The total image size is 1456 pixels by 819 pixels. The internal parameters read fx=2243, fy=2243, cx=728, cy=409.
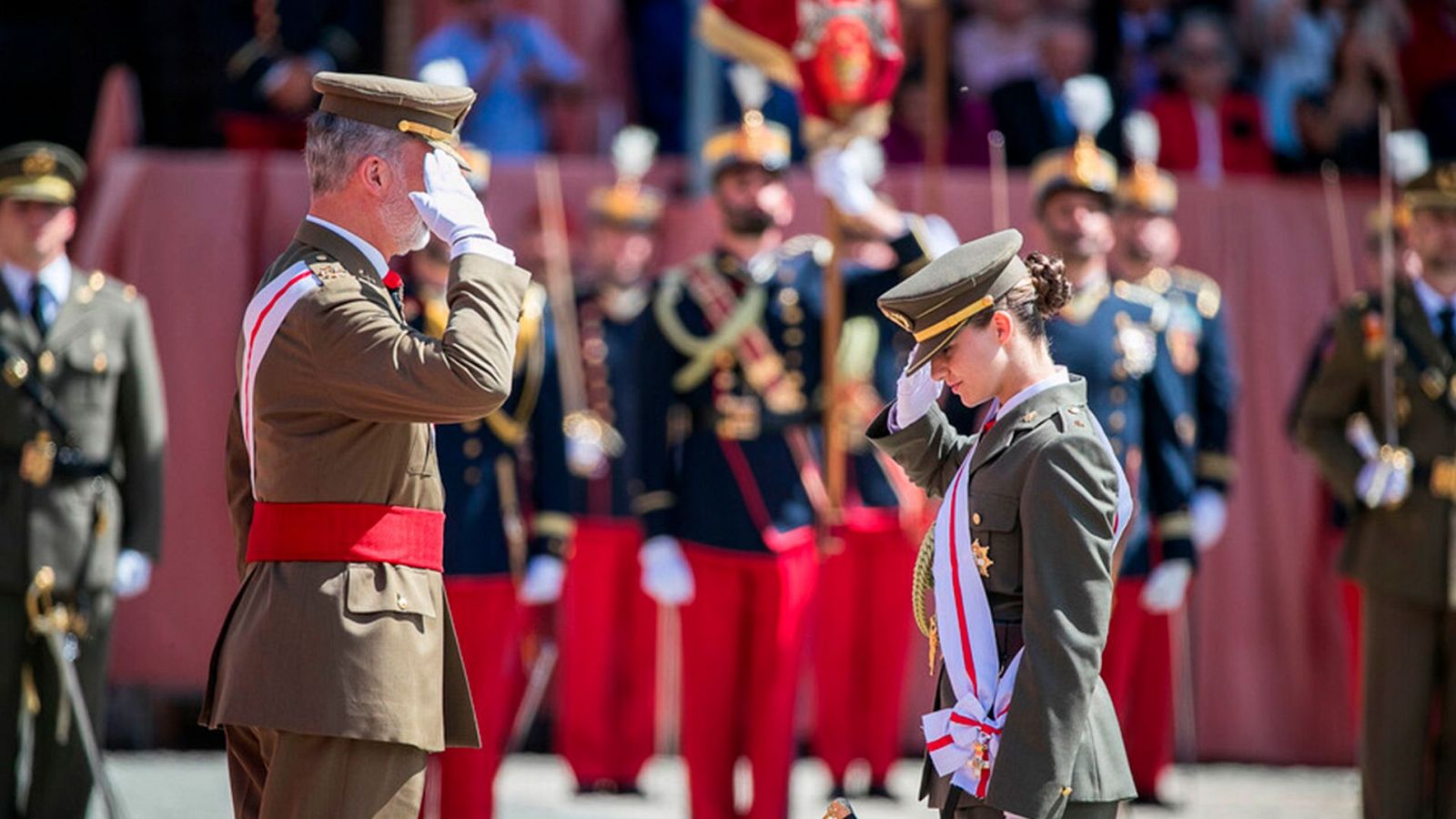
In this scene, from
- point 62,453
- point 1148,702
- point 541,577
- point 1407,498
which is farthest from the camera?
point 1148,702

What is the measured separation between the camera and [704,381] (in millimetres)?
7145

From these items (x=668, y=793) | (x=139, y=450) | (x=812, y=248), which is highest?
(x=812, y=248)

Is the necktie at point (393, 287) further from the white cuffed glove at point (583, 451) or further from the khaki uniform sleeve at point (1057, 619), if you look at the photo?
the white cuffed glove at point (583, 451)

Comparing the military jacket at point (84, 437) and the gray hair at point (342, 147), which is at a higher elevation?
the gray hair at point (342, 147)

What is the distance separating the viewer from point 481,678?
684 cm

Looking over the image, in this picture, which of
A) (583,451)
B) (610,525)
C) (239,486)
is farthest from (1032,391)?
(610,525)

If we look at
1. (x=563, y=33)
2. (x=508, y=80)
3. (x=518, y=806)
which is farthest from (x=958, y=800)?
(x=563, y=33)

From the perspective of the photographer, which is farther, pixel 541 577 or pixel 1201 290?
pixel 1201 290

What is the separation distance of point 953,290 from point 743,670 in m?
3.12

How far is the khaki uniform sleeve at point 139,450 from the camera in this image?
6.65 m

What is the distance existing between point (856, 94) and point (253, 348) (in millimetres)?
3412

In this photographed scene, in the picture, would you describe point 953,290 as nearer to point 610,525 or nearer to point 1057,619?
point 1057,619

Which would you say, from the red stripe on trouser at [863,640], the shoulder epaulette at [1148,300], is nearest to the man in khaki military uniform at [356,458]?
the shoulder epaulette at [1148,300]

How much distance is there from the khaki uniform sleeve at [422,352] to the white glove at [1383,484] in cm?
356
